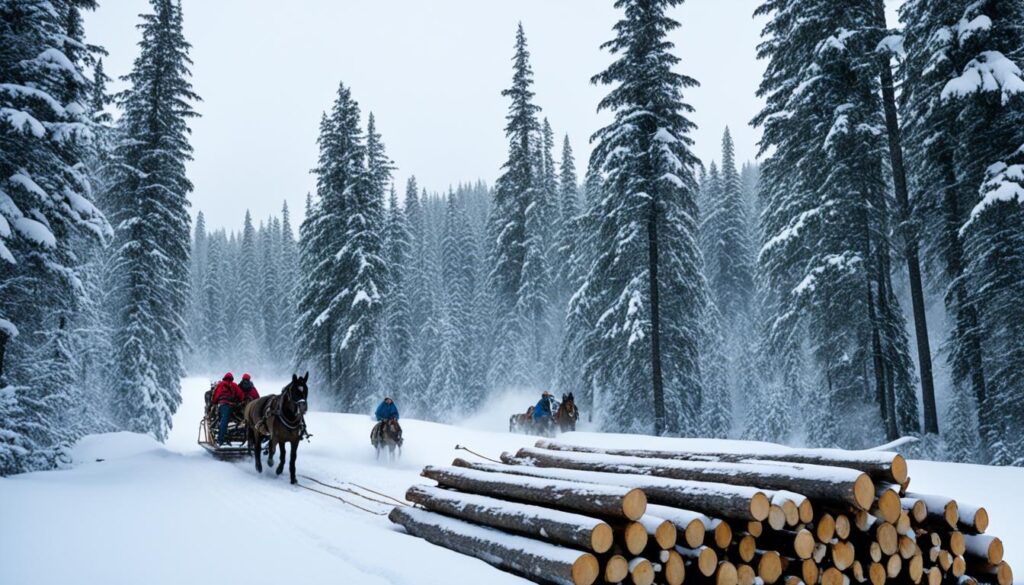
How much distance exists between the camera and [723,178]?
50.2 meters

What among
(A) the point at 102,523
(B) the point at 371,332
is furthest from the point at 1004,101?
(B) the point at 371,332

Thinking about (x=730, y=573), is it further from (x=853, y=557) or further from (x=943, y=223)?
(x=943, y=223)

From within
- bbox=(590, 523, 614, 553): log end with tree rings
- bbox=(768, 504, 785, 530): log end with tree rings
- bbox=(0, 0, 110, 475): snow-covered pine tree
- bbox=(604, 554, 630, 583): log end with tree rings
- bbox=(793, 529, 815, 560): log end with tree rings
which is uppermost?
bbox=(0, 0, 110, 475): snow-covered pine tree

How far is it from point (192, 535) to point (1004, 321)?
735 inches

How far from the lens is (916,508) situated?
5309 mm

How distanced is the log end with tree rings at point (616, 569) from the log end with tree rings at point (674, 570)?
1.12 ft

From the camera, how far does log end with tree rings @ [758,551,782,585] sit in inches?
195

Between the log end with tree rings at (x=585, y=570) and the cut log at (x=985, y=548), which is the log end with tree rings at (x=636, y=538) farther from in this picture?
the cut log at (x=985, y=548)

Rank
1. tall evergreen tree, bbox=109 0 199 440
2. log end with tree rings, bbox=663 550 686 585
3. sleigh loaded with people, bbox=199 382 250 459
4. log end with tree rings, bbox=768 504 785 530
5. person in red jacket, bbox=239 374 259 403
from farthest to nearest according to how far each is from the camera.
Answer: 1. tall evergreen tree, bbox=109 0 199 440
2. person in red jacket, bbox=239 374 259 403
3. sleigh loaded with people, bbox=199 382 250 459
4. log end with tree rings, bbox=768 504 785 530
5. log end with tree rings, bbox=663 550 686 585

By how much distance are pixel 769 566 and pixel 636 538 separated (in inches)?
47.2

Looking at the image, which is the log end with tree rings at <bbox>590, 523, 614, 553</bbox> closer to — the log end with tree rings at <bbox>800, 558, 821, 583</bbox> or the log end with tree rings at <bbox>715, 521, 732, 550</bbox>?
Answer: the log end with tree rings at <bbox>715, 521, 732, 550</bbox>

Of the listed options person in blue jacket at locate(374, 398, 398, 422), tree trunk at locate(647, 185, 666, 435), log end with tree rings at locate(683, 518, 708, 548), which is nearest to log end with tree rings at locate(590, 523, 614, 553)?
log end with tree rings at locate(683, 518, 708, 548)

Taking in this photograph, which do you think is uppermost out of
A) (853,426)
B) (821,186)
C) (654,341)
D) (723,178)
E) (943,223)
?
(723,178)

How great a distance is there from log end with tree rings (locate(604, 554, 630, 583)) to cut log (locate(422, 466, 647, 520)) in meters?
0.34
